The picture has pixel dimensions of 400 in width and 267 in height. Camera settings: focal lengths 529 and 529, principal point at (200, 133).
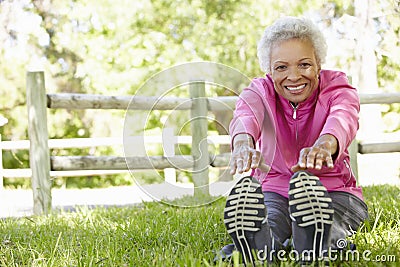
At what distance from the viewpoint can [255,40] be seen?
39.8ft

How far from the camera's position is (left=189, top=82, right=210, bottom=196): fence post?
5168 mm

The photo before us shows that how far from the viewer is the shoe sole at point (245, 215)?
5.80ft

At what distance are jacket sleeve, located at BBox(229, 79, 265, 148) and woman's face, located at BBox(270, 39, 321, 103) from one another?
0.14 meters

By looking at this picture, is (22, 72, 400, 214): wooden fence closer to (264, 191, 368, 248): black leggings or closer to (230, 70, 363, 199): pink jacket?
(230, 70, 363, 199): pink jacket

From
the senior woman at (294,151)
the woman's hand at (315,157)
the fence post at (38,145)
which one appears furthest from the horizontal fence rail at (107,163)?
the woman's hand at (315,157)

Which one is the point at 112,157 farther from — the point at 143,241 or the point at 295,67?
the point at 295,67

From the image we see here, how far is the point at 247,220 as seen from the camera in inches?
69.9

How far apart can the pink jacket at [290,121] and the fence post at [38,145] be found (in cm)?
227

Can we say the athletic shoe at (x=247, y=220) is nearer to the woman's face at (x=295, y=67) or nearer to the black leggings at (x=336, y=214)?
the black leggings at (x=336, y=214)

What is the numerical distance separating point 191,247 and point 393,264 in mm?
849

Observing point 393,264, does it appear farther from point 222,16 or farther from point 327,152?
point 222,16

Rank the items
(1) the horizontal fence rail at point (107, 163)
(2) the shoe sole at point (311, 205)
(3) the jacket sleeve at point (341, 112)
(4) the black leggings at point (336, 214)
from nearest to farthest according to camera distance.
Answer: (2) the shoe sole at point (311, 205) < (3) the jacket sleeve at point (341, 112) < (4) the black leggings at point (336, 214) < (1) the horizontal fence rail at point (107, 163)

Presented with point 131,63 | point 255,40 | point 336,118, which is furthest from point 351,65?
point 336,118

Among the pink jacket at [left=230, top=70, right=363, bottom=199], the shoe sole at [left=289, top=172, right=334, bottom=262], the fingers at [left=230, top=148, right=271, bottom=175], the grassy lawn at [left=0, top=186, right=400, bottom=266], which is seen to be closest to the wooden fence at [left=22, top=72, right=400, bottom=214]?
the grassy lawn at [left=0, top=186, right=400, bottom=266]
